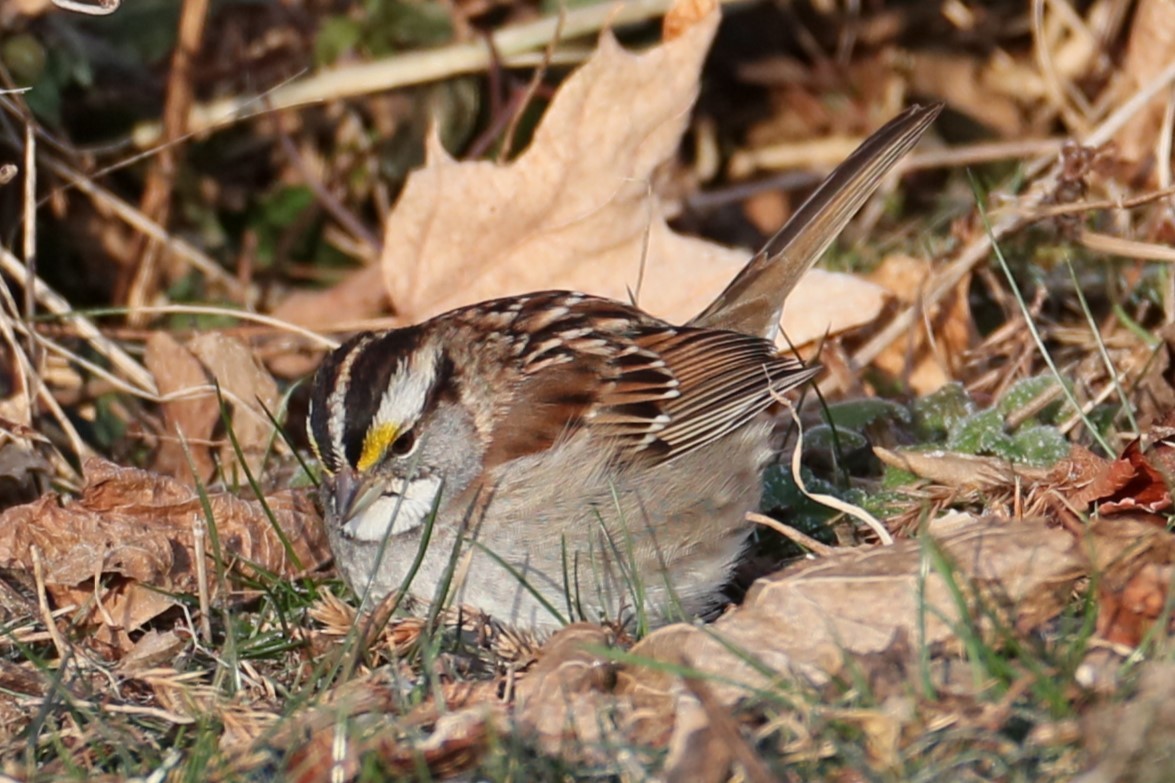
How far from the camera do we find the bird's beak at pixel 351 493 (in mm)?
3508

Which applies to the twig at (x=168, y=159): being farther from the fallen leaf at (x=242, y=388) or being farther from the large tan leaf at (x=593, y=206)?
the large tan leaf at (x=593, y=206)

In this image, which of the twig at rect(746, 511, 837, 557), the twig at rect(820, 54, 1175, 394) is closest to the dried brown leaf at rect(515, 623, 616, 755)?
the twig at rect(746, 511, 837, 557)

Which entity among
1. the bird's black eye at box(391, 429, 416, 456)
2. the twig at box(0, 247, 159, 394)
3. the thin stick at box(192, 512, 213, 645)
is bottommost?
the thin stick at box(192, 512, 213, 645)

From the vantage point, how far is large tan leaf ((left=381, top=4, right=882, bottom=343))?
182 inches

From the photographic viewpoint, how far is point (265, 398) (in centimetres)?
466

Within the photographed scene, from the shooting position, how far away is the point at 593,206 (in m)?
4.63

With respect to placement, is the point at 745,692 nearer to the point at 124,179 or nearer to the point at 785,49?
the point at 124,179

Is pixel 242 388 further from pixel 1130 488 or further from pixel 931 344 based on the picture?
pixel 1130 488

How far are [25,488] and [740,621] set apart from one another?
2334 millimetres

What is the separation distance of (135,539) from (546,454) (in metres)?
1.00

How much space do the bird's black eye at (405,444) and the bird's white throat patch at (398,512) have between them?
2.7 inches

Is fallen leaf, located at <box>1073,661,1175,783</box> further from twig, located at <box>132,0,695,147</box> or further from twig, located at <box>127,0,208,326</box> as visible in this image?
twig, located at <box>127,0,208,326</box>

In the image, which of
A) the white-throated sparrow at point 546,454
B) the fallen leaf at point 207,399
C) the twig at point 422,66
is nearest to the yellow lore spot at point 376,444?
the white-throated sparrow at point 546,454

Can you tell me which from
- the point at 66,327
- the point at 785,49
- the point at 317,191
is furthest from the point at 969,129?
the point at 66,327
